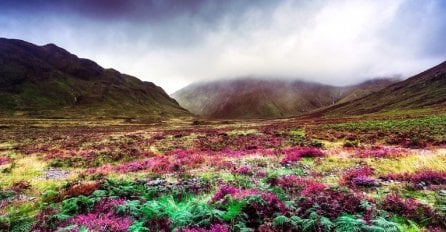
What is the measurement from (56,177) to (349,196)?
15540 mm

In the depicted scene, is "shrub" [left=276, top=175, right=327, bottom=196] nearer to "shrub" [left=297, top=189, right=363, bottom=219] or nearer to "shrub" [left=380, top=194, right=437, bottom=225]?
"shrub" [left=297, top=189, right=363, bottom=219]

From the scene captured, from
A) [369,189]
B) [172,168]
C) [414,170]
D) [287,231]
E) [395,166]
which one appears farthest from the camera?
[172,168]

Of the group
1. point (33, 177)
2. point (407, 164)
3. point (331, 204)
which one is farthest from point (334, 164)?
point (33, 177)

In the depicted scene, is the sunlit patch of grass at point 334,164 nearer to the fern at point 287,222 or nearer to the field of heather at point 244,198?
the field of heather at point 244,198

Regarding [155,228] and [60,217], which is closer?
[155,228]

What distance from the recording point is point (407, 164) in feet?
50.0

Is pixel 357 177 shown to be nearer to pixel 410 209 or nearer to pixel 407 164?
pixel 410 209

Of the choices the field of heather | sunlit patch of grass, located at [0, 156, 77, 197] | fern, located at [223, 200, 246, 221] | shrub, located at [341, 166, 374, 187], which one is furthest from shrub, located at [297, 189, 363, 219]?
sunlit patch of grass, located at [0, 156, 77, 197]

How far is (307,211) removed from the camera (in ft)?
26.2

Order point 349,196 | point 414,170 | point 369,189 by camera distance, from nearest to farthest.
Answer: point 349,196
point 369,189
point 414,170

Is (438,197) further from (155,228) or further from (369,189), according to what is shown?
(155,228)

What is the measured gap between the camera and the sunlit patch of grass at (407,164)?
46.3 feet

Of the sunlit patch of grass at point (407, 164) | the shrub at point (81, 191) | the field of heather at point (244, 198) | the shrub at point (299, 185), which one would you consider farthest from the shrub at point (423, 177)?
the shrub at point (81, 191)

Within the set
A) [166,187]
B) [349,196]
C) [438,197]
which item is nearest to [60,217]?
[166,187]
